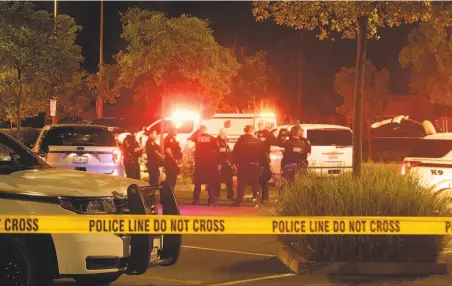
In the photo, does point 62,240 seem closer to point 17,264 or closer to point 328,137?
point 17,264

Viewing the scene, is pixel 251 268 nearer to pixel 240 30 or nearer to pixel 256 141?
pixel 256 141

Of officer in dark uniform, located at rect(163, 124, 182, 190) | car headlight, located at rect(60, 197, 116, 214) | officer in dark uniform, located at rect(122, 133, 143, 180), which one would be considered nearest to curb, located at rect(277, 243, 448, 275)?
car headlight, located at rect(60, 197, 116, 214)

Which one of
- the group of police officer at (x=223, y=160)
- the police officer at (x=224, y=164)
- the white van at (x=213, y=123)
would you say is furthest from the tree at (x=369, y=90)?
the group of police officer at (x=223, y=160)

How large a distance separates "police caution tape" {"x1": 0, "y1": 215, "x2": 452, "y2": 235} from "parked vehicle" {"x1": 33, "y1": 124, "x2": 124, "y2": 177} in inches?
375

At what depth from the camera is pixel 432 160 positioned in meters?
15.7

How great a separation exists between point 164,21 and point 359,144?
16753mm

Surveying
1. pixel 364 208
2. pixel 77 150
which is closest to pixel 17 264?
pixel 364 208

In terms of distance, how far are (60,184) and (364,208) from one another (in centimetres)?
434

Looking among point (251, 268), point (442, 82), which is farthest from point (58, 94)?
point (251, 268)

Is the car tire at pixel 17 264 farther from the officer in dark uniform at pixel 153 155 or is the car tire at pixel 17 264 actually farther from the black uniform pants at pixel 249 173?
the officer in dark uniform at pixel 153 155

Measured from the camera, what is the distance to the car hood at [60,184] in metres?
7.84

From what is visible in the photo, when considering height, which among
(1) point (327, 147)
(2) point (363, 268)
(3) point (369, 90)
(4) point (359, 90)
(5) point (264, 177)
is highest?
(3) point (369, 90)

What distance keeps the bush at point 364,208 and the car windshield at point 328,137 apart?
1075 cm

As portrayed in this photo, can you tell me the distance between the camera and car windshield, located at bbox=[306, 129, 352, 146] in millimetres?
22859
